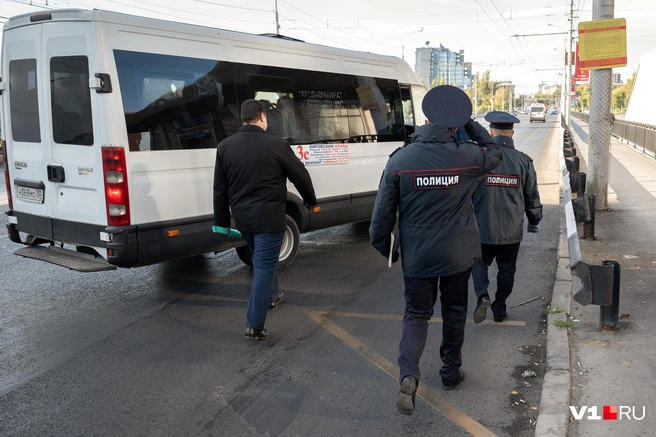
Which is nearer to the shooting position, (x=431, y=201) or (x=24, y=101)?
(x=431, y=201)

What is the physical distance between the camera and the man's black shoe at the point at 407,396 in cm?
389

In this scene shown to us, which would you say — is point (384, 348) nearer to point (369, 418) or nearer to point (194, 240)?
point (369, 418)

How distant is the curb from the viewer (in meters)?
3.77

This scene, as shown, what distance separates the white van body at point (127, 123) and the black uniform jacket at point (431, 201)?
291cm

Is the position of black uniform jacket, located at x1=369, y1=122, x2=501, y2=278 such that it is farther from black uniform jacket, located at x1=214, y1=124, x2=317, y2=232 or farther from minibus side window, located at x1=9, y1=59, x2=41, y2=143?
minibus side window, located at x1=9, y1=59, x2=41, y2=143

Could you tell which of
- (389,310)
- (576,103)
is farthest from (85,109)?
(576,103)

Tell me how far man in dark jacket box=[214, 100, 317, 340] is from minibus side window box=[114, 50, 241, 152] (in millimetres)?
1148

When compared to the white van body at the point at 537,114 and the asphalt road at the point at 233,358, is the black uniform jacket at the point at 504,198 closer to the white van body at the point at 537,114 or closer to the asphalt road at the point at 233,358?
the asphalt road at the point at 233,358

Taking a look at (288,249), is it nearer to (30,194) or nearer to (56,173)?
(56,173)

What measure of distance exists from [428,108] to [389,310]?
2.65m

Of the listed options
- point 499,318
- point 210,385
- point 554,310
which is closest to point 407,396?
point 210,385

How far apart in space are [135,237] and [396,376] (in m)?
2.79

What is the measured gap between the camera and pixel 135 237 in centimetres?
601

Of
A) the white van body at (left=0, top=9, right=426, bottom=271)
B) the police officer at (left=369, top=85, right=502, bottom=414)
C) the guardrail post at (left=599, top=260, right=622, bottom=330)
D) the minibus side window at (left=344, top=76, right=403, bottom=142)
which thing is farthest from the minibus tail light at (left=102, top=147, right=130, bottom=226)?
the guardrail post at (left=599, top=260, right=622, bottom=330)
